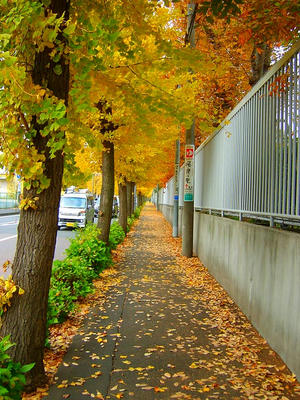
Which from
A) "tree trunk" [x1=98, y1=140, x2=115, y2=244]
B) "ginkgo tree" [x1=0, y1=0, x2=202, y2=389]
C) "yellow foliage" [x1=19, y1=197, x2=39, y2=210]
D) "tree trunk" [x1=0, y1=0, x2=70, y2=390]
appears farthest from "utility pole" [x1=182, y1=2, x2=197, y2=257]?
"yellow foliage" [x1=19, y1=197, x2=39, y2=210]

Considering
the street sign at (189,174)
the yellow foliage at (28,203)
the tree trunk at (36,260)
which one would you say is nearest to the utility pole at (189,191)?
the street sign at (189,174)

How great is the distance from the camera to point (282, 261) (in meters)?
4.32

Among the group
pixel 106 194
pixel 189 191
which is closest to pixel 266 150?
pixel 106 194

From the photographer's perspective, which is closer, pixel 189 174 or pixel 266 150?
pixel 266 150

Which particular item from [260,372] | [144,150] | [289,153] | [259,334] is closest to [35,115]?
[289,153]

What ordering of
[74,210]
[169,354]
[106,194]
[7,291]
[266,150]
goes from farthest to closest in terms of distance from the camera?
[74,210], [106,194], [266,150], [169,354], [7,291]

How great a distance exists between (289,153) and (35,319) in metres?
3.16

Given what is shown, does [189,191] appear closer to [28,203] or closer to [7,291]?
[28,203]

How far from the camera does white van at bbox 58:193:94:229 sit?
2405cm

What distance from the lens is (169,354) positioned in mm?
4434

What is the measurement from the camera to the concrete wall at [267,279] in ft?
12.9

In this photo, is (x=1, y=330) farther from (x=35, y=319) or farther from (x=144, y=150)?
(x=144, y=150)

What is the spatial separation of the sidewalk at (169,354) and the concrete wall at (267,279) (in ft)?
0.68

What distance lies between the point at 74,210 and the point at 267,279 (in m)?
20.4
